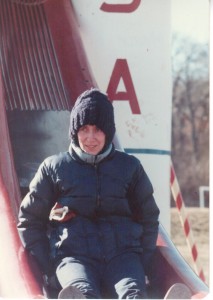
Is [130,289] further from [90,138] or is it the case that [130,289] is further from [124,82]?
[124,82]

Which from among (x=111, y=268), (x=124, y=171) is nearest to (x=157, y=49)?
(x=124, y=171)

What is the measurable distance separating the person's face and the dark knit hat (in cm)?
1

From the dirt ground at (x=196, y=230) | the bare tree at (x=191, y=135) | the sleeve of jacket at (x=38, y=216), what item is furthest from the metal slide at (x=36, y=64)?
the bare tree at (x=191, y=135)

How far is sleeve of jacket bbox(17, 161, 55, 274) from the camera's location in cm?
244

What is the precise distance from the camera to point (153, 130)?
9.97ft

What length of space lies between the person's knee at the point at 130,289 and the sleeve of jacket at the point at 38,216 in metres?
0.22

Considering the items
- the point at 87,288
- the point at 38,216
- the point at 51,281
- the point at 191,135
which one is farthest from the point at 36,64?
the point at 191,135

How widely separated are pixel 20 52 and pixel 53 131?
276 millimetres

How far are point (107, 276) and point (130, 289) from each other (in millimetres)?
91

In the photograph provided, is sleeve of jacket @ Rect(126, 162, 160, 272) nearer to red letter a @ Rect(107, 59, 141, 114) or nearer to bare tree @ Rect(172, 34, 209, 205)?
red letter a @ Rect(107, 59, 141, 114)

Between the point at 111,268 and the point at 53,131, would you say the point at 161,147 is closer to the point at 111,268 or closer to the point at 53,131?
the point at 53,131

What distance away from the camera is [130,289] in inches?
92.2

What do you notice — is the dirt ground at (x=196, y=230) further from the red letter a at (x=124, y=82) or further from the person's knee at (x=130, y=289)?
the person's knee at (x=130, y=289)

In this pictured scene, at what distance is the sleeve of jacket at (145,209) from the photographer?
2496 mm
